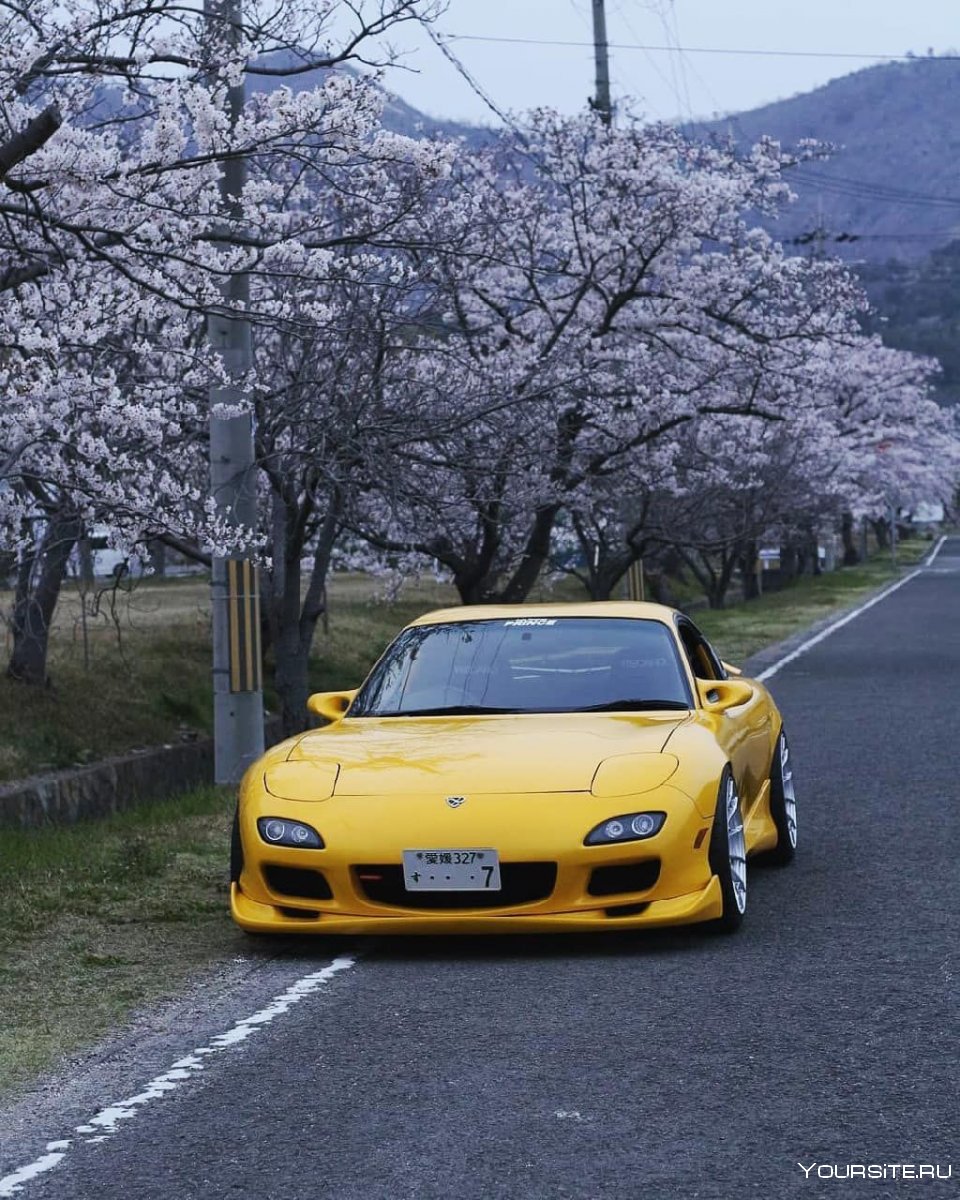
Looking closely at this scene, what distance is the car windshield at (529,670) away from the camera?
8.26 m

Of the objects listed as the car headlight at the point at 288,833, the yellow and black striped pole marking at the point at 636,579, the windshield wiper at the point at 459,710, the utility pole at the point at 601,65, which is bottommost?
the yellow and black striped pole marking at the point at 636,579

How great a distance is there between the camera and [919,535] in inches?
6058

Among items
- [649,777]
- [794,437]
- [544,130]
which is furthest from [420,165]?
[794,437]

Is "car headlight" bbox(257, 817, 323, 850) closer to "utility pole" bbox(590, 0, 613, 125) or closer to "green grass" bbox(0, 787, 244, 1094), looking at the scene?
"green grass" bbox(0, 787, 244, 1094)

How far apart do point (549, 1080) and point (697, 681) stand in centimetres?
346

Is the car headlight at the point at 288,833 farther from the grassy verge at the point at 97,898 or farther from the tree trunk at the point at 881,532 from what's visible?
the tree trunk at the point at 881,532

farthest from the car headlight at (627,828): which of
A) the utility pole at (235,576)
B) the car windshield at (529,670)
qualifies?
the utility pole at (235,576)

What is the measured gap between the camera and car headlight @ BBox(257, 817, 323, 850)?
7066 millimetres

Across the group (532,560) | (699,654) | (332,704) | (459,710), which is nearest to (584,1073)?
(459,710)

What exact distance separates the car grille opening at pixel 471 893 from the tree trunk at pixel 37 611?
1017 centimetres

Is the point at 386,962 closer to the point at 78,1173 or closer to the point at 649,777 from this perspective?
the point at 649,777

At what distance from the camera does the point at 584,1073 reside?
5.23 m

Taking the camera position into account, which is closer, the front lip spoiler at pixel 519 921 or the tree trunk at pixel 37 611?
the front lip spoiler at pixel 519 921

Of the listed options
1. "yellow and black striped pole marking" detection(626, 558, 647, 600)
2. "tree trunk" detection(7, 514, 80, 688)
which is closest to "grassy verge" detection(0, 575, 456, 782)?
"tree trunk" detection(7, 514, 80, 688)
